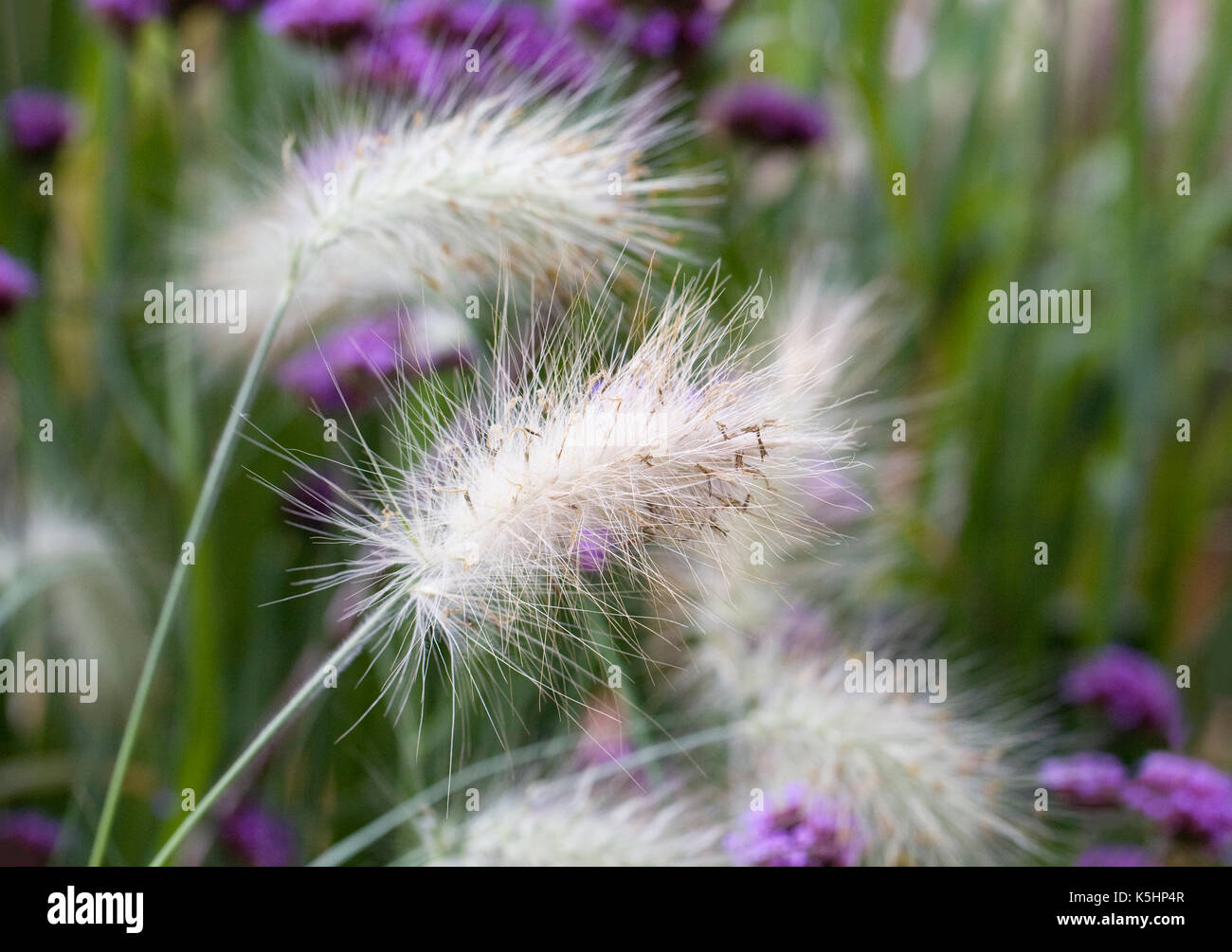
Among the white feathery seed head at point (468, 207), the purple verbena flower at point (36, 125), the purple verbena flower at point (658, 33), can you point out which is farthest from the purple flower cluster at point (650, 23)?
the purple verbena flower at point (36, 125)

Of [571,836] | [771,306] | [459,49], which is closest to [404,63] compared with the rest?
[459,49]

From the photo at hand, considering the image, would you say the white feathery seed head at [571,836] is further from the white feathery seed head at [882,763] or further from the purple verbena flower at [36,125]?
the purple verbena flower at [36,125]

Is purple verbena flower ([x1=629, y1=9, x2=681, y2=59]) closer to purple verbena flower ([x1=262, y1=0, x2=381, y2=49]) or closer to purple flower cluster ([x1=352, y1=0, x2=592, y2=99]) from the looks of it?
purple flower cluster ([x1=352, y1=0, x2=592, y2=99])

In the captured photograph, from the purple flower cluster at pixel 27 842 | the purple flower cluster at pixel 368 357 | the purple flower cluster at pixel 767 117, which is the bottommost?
the purple flower cluster at pixel 27 842

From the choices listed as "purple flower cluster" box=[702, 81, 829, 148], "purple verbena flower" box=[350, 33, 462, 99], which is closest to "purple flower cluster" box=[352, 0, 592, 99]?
"purple verbena flower" box=[350, 33, 462, 99]
